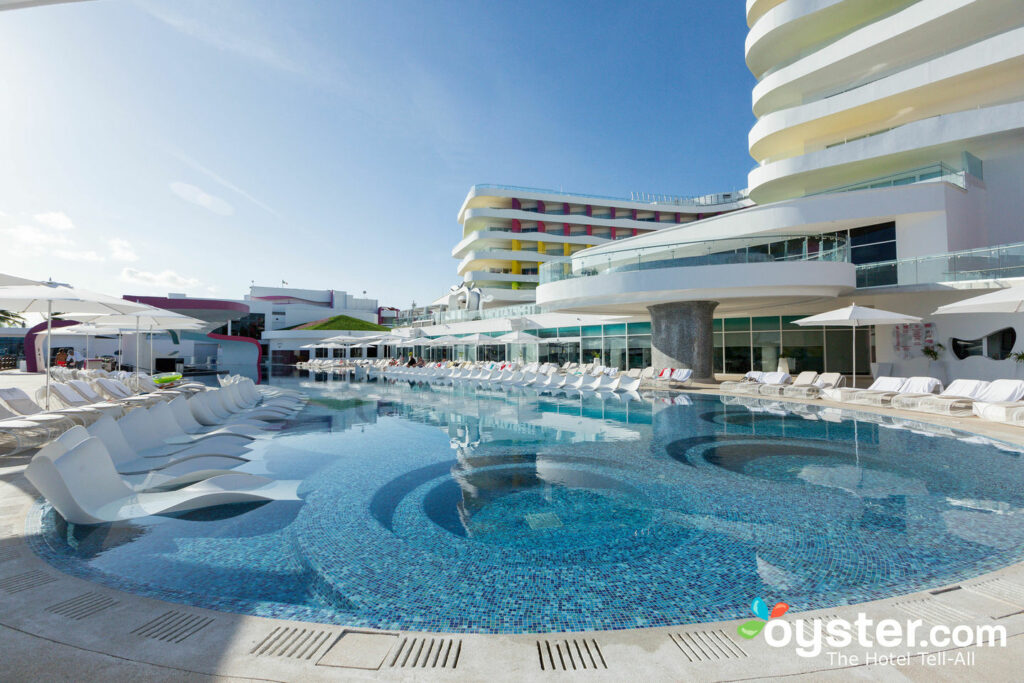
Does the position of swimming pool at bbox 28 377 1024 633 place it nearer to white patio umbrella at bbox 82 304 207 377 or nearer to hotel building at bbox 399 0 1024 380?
white patio umbrella at bbox 82 304 207 377

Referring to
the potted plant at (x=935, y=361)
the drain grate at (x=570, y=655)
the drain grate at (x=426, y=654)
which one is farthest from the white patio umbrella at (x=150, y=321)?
the potted plant at (x=935, y=361)

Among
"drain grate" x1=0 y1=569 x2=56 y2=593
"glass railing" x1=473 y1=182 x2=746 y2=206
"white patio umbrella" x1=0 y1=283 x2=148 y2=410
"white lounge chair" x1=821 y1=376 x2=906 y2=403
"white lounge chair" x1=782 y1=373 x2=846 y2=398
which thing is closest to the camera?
"drain grate" x1=0 y1=569 x2=56 y2=593

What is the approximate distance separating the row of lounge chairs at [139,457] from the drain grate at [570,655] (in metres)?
3.91

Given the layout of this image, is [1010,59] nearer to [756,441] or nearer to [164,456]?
[756,441]

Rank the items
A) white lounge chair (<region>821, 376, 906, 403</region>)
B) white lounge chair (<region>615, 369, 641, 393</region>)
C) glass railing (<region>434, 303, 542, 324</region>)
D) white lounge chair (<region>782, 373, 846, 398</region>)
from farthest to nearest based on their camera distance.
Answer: glass railing (<region>434, 303, 542, 324</region>)
white lounge chair (<region>615, 369, 641, 393</region>)
white lounge chair (<region>782, 373, 846, 398</region>)
white lounge chair (<region>821, 376, 906, 403</region>)

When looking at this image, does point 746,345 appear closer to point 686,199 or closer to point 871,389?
point 871,389

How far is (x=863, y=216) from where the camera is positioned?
54.2 ft

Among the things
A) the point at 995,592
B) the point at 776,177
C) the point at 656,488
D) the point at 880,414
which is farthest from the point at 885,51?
the point at 995,592

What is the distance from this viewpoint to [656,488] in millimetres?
5793

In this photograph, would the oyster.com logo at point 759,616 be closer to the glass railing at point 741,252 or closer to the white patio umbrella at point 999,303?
the white patio umbrella at point 999,303

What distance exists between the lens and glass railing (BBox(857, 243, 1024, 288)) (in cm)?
1312

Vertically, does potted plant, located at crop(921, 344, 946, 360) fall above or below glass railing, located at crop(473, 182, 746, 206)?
below

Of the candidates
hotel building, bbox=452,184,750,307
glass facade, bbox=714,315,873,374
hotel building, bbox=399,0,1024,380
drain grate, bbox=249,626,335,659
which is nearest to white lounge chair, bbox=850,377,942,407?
hotel building, bbox=399,0,1024,380

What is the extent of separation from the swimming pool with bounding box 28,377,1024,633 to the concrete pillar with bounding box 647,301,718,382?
31.2ft
